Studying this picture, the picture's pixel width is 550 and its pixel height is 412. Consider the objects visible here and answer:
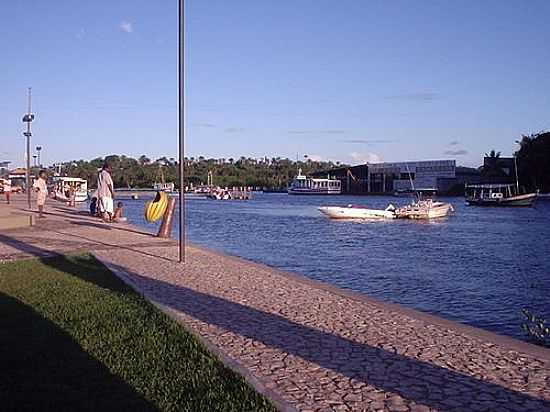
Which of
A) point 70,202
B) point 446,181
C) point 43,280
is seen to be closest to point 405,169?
point 446,181

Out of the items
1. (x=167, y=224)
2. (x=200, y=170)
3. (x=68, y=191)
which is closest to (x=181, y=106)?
(x=167, y=224)

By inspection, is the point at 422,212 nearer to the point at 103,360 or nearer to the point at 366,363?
the point at 366,363

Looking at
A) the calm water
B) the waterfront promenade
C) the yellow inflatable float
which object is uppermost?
the yellow inflatable float

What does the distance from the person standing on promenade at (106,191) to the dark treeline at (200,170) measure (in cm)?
9592

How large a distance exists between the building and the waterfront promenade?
101601 millimetres

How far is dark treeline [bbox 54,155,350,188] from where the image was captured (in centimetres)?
13925

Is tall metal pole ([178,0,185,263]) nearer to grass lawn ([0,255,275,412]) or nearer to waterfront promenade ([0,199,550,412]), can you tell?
waterfront promenade ([0,199,550,412])

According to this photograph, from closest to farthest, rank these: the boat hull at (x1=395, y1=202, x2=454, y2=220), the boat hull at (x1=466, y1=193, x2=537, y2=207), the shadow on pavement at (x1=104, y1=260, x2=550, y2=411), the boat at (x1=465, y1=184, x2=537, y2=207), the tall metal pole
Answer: the shadow on pavement at (x1=104, y1=260, x2=550, y2=411)
the tall metal pole
the boat hull at (x1=395, y1=202, x2=454, y2=220)
the boat hull at (x1=466, y1=193, x2=537, y2=207)
the boat at (x1=465, y1=184, x2=537, y2=207)

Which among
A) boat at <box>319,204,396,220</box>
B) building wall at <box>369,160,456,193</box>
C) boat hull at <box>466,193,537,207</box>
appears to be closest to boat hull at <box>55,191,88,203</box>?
boat at <box>319,204,396,220</box>

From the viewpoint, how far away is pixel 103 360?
5.95 metres

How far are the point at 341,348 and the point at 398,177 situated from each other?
127364 millimetres

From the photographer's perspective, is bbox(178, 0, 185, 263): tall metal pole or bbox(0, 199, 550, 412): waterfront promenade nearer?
bbox(0, 199, 550, 412): waterfront promenade

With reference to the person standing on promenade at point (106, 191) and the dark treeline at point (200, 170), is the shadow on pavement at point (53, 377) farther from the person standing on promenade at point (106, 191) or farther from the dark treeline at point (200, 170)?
the dark treeline at point (200, 170)

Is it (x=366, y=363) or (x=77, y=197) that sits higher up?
(x=77, y=197)
